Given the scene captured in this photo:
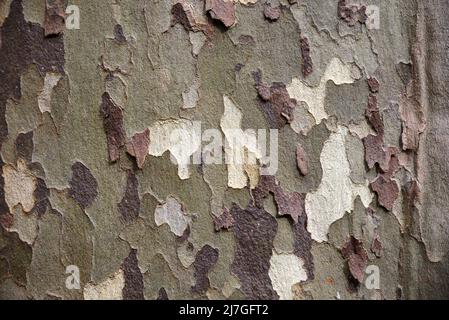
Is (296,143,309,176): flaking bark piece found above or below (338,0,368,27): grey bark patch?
below

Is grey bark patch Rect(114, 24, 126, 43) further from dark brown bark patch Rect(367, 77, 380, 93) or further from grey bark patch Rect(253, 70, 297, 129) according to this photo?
dark brown bark patch Rect(367, 77, 380, 93)

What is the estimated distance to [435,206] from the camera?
103 centimetres

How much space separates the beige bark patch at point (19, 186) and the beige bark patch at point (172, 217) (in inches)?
9.3

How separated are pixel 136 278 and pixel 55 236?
0.55ft

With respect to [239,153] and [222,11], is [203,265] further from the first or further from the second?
[222,11]

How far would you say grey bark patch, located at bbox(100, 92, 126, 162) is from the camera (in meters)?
0.98

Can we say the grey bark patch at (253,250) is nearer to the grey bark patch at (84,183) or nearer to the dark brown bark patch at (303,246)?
the dark brown bark patch at (303,246)

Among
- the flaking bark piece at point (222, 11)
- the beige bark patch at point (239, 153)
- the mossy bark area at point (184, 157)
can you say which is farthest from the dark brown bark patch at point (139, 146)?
the flaking bark piece at point (222, 11)

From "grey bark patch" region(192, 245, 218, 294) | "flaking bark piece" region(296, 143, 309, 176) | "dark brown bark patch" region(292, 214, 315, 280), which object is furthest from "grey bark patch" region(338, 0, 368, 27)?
"grey bark patch" region(192, 245, 218, 294)

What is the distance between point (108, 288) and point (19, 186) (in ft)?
0.82

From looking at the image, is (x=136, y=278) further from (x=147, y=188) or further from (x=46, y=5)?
(x=46, y=5)

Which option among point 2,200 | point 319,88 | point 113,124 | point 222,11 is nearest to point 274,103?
point 319,88

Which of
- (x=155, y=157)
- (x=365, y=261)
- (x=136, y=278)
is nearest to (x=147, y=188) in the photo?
(x=155, y=157)
